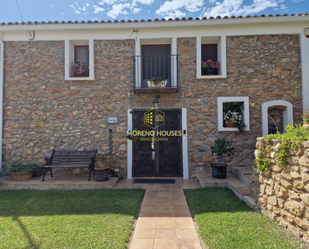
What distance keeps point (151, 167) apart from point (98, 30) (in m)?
4.39

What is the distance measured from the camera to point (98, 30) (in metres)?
5.85

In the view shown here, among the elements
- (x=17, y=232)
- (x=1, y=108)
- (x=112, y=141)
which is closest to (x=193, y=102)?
(x=112, y=141)

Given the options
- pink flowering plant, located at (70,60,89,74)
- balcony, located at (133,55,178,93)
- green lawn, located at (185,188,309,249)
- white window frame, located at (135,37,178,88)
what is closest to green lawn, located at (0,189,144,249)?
green lawn, located at (185,188,309,249)

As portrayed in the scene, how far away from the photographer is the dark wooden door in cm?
582

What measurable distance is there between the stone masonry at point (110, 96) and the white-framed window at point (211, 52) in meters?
0.16

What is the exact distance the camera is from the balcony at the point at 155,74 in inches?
225

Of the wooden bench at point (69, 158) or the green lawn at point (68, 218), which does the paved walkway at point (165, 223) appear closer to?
the green lawn at point (68, 218)

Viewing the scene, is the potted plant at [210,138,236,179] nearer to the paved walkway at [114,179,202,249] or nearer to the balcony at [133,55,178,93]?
the paved walkway at [114,179,202,249]

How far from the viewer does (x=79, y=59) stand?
6.34 metres

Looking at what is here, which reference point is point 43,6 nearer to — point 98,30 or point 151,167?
point 98,30

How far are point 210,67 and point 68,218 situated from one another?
5.21 m

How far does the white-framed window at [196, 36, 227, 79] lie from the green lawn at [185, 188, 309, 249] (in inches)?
137

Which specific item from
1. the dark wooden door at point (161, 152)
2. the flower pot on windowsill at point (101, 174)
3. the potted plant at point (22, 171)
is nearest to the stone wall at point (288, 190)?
the dark wooden door at point (161, 152)

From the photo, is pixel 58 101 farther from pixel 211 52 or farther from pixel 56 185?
pixel 211 52
